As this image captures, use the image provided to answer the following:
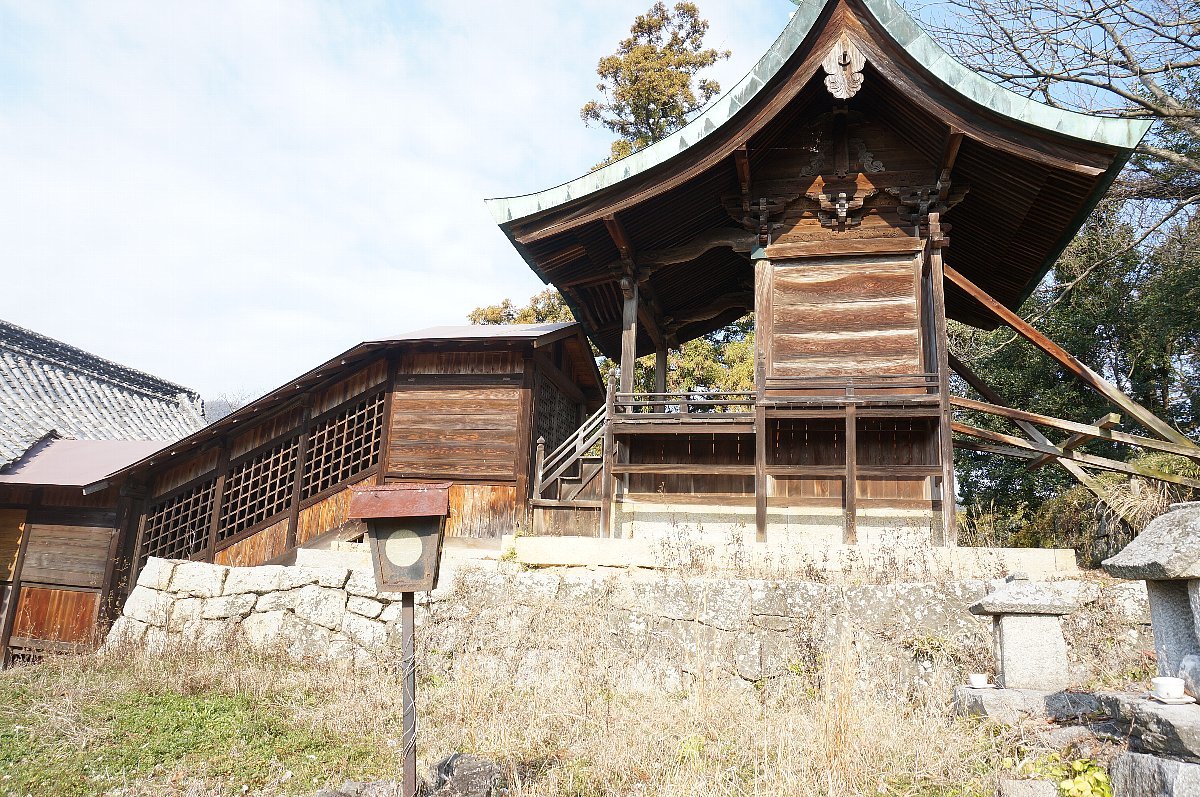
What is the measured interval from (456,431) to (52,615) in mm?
8383

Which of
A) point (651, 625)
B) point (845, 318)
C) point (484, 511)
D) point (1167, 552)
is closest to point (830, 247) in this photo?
point (845, 318)

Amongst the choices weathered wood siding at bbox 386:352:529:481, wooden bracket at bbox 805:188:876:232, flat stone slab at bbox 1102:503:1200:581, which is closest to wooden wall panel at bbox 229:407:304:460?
weathered wood siding at bbox 386:352:529:481

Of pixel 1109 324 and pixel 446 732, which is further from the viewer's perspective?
pixel 1109 324

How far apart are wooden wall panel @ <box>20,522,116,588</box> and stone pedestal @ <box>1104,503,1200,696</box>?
14816mm

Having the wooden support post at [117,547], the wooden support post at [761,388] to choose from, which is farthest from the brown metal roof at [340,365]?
the wooden support post at [761,388]

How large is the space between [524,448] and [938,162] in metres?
7.01

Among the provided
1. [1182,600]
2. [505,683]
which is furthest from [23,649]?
[1182,600]

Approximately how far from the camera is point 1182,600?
412cm

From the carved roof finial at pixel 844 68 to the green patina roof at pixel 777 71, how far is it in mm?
417

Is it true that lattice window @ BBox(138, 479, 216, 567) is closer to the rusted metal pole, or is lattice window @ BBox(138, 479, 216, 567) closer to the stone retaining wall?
the stone retaining wall

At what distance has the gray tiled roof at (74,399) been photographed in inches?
653

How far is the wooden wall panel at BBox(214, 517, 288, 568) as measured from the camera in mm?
12070

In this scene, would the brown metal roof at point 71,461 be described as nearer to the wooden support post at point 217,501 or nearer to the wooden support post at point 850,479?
the wooden support post at point 217,501

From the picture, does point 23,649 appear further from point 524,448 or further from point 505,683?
point 505,683
